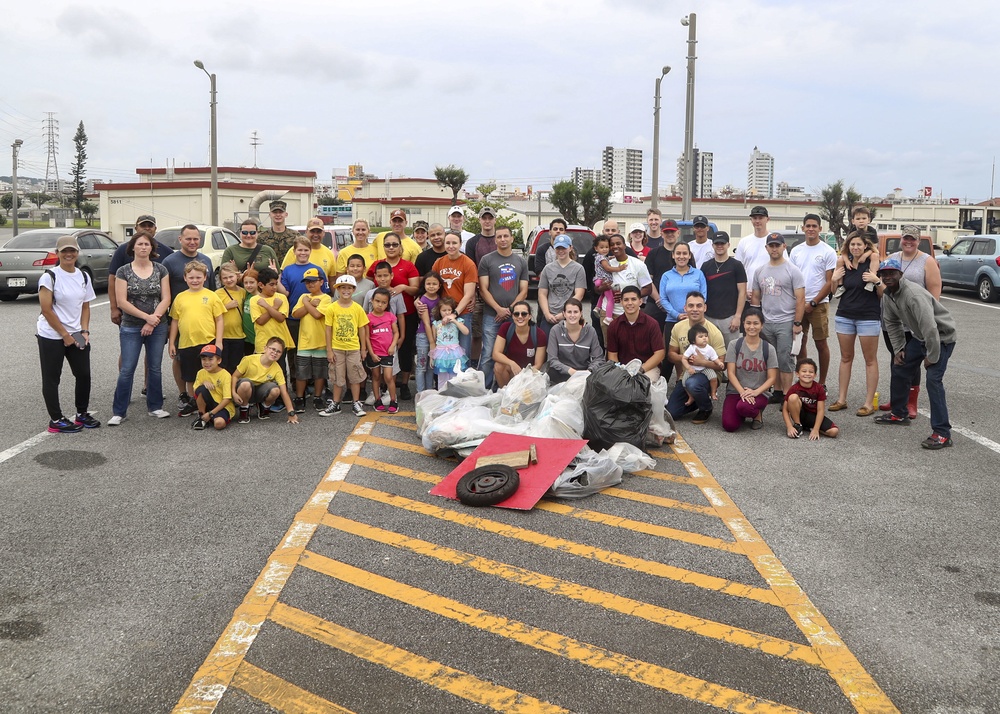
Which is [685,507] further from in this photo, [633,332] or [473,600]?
[633,332]

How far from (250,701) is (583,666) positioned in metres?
1.46

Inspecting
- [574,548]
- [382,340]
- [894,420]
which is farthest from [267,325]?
[894,420]

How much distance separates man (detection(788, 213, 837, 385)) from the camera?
9.17 m

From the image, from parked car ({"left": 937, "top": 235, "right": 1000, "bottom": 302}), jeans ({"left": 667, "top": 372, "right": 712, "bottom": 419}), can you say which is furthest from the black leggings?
parked car ({"left": 937, "top": 235, "right": 1000, "bottom": 302})

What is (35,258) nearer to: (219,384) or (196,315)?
(196,315)

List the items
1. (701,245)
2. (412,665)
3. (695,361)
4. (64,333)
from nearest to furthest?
(412,665)
(64,333)
(695,361)
(701,245)

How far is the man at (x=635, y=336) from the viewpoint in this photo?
8.38 metres

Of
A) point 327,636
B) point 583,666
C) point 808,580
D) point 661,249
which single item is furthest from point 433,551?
point 661,249

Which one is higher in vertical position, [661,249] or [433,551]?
[661,249]

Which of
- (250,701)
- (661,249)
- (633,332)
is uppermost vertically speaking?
(661,249)

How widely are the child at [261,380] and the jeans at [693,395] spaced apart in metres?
3.75

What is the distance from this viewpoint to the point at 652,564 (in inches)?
199

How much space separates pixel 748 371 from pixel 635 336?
1.13m

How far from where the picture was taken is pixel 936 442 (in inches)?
299
